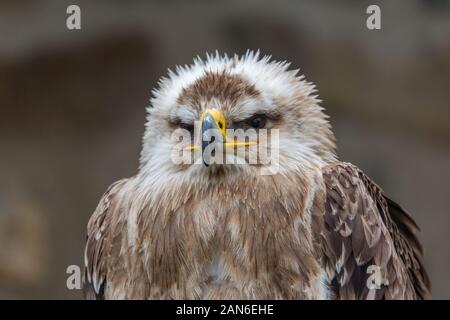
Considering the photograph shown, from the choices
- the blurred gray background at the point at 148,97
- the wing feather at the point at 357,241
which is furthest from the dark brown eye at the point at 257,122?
the blurred gray background at the point at 148,97

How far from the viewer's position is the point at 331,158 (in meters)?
4.04

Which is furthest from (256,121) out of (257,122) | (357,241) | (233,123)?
(357,241)

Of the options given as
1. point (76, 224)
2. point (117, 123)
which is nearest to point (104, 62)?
point (117, 123)

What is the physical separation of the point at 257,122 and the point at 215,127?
289mm

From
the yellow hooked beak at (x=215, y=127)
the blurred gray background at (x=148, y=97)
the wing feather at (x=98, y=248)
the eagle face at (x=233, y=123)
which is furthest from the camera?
the blurred gray background at (x=148, y=97)

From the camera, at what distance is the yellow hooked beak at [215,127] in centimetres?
361

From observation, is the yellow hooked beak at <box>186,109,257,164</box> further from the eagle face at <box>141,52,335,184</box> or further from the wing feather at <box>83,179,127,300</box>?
the wing feather at <box>83,179,127,300</box>

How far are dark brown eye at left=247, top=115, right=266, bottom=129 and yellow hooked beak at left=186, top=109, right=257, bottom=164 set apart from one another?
0.10 metres

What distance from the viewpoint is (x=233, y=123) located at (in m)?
3.80

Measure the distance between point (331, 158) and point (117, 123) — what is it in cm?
405

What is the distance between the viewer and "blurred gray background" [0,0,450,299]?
24.9 feet

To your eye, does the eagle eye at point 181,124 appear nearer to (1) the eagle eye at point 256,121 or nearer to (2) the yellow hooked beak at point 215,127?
(2) the yellow hooked beak at point 215,127

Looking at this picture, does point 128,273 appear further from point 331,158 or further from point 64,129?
point 64,129
